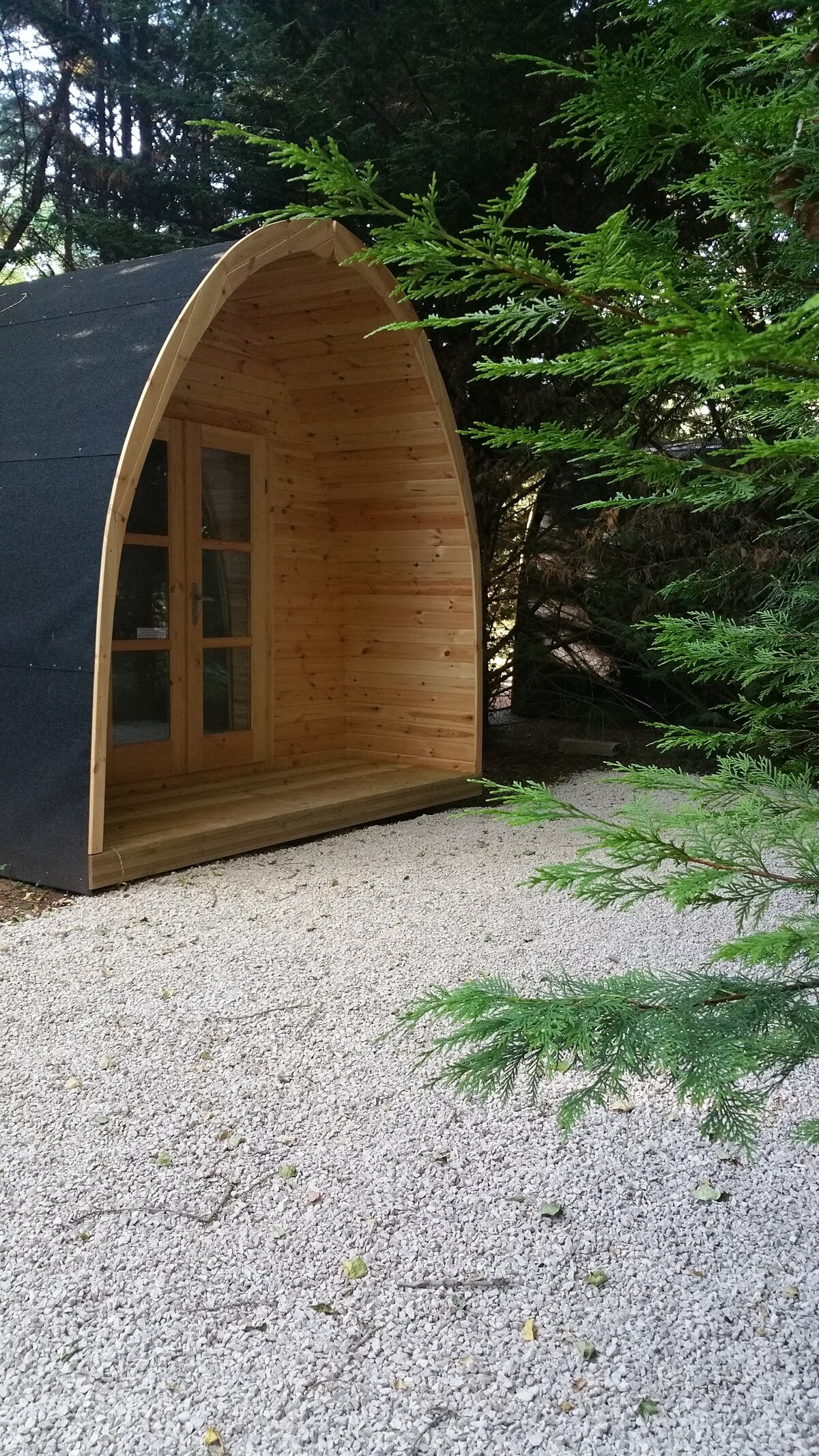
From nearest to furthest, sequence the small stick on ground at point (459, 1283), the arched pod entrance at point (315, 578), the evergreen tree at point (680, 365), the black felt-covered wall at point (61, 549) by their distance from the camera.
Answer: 1. the evergreen tree at point (680, 365)
2. the small stick on ground at point (459, 1283)
3. the black felt-covered wall at point (61, 549)
4. the arched pod entrance at point (315, 578)

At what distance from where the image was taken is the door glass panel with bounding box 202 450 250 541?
22.3 ft

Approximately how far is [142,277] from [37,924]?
9.86ft

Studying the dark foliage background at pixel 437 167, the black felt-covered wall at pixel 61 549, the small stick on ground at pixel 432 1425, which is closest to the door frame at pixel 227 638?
the black felt-covered wall at pixel 61 549

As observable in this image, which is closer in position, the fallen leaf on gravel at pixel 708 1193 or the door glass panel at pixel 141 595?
the fallen leaf on gravel at pixel 708 1193

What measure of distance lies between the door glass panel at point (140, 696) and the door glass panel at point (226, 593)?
0.44 m

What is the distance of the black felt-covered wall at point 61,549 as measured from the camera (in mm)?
4695

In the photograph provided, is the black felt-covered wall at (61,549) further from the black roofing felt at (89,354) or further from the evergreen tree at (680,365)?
the evergreen tree at (680,365)

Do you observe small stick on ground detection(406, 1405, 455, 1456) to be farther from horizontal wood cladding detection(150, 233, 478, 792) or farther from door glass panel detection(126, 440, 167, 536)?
horizontal wood cladding detection(150, 233, 478, 792)

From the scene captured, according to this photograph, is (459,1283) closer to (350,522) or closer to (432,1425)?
(432,1425)

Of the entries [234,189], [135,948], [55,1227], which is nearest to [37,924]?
[135,948]

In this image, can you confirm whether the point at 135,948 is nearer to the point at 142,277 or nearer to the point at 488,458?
the point at 142,277

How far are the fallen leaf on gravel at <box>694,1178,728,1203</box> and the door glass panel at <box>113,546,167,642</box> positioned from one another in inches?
178

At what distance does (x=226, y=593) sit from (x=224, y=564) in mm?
180

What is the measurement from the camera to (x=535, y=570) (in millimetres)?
8578
